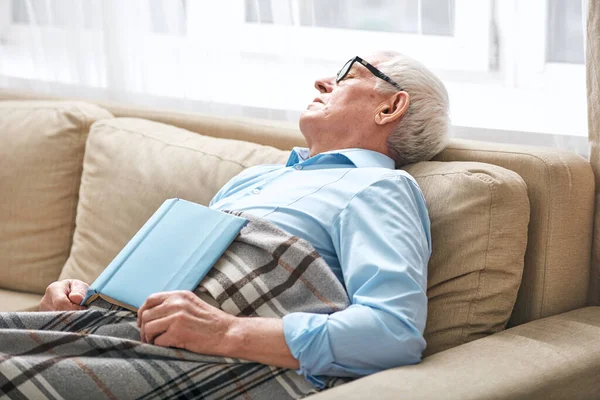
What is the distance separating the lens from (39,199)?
234cm

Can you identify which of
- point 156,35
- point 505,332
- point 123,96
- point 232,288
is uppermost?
point 156,35

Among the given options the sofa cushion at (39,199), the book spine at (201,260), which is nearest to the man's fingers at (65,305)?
the book spine at (201,260)

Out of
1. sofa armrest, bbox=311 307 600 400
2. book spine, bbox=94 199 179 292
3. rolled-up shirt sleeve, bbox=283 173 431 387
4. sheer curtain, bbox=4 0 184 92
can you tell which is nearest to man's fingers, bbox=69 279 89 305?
book spine, bbox=94 199 179 292

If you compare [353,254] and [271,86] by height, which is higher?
[271,86]

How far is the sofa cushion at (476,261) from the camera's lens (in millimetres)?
1617

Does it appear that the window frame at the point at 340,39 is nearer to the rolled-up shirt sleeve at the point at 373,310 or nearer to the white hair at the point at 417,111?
the white hair at the point at 417,111

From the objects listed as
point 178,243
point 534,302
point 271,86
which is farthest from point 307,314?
point 271,86

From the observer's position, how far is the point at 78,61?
286 cm

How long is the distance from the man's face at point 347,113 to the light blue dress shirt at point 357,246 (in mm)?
62

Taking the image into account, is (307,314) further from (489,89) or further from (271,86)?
(271,86)

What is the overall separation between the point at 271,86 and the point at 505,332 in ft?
3.82

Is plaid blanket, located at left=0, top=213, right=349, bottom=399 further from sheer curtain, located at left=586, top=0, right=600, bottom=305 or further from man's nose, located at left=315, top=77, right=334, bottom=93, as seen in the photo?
sheer curtain, located at left=586, top=0, right=600, bottom=305

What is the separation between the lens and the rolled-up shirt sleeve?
55.7 inches

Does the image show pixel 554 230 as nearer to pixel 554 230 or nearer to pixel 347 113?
pixel 554 230
